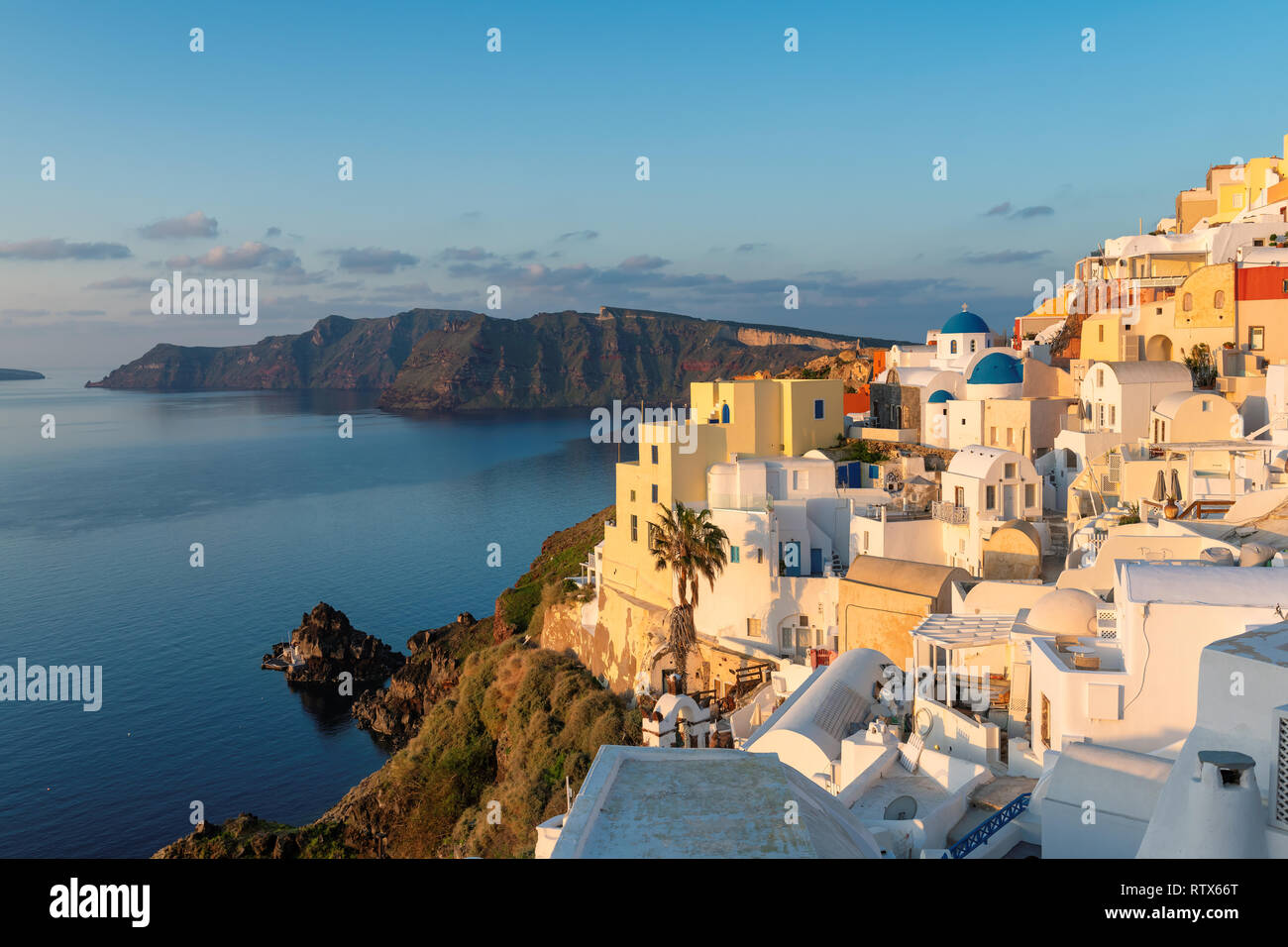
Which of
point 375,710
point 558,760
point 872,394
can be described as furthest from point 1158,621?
point 375,710

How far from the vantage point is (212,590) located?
68.0 meters

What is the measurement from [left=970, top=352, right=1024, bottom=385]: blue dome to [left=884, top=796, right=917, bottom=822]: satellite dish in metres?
26.7

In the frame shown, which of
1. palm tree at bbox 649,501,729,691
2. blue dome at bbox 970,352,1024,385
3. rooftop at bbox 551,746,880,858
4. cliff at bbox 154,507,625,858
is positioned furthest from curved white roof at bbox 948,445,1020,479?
rooftop at bbox 551,746,880,858

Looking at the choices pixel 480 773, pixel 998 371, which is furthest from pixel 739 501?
pixel 480 773

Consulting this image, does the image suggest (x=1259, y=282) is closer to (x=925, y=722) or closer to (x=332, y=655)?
(x=925, y=722)

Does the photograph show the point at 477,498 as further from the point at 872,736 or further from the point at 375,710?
the point at 872,736

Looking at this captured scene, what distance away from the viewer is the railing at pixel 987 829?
468 inches

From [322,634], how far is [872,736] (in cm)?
4376

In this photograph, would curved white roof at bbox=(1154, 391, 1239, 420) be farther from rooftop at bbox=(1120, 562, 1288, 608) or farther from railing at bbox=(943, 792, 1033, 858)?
railing at bbox=(943, 792, 1033, 858)

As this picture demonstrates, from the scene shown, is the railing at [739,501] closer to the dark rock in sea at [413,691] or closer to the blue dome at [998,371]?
the blue dome at [998,371]

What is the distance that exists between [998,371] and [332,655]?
38.1 metres

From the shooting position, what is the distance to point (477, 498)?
102938 millimetres
